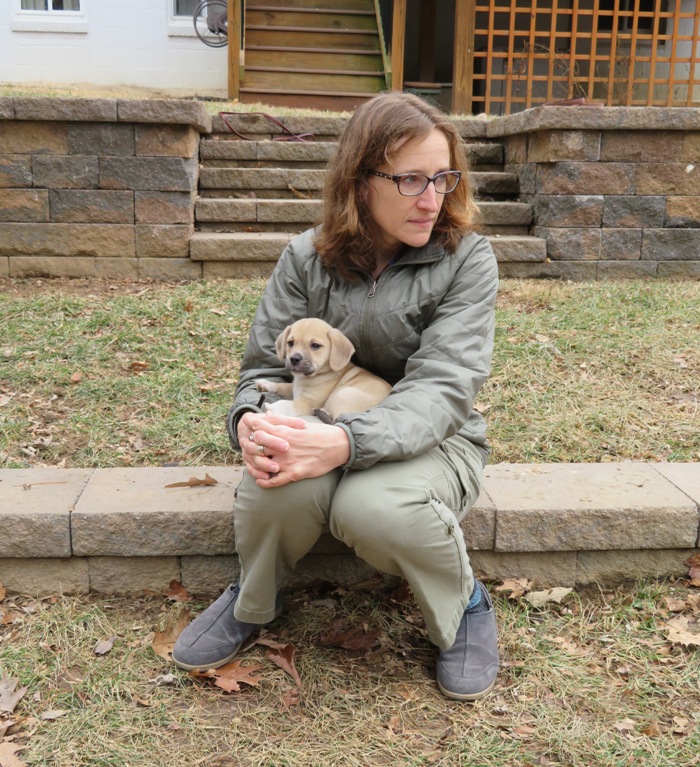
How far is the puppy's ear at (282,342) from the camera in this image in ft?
Answer: 8.87

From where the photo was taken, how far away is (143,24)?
11.6 metres

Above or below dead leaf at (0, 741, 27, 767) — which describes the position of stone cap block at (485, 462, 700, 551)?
above

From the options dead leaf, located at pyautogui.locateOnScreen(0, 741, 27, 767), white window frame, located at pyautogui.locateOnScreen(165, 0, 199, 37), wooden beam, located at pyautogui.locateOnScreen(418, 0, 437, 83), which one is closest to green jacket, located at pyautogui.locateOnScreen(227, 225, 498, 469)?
dead leaf, located at pyautogui.locateOnScreen(0, 741, 27, 767)

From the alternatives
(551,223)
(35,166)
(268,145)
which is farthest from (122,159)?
(551,223)

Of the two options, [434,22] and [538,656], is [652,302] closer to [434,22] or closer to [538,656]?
[538,656]

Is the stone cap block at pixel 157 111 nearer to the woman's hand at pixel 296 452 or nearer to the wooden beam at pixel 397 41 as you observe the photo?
the wooden beam at pixel 397 41

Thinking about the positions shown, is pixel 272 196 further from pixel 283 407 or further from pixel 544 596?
pixel 544 596

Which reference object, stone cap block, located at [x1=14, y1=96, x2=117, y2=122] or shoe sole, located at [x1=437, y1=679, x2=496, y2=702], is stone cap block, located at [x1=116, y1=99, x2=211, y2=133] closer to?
stone cap block, located at [x1=14, y1=96, x2=117, y2=122]

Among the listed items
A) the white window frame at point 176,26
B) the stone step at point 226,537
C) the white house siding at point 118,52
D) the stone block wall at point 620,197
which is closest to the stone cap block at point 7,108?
the stone step at point 226,537

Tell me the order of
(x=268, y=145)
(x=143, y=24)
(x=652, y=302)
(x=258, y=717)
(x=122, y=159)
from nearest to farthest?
(x=258, y=717)
(x=652, y=302)
(x=122, y=159)
(x=268, y=145)
(x=143, y=24)

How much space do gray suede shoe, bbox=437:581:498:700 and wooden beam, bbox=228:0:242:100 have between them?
8.33 metres

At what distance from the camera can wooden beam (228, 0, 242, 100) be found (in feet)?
30.3

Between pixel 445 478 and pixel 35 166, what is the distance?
4775 mm

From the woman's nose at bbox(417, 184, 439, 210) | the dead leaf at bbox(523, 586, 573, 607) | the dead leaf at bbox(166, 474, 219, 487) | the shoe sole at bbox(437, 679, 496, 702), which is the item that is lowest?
the shoe sole at bbox(437, 679, 496, 702)
